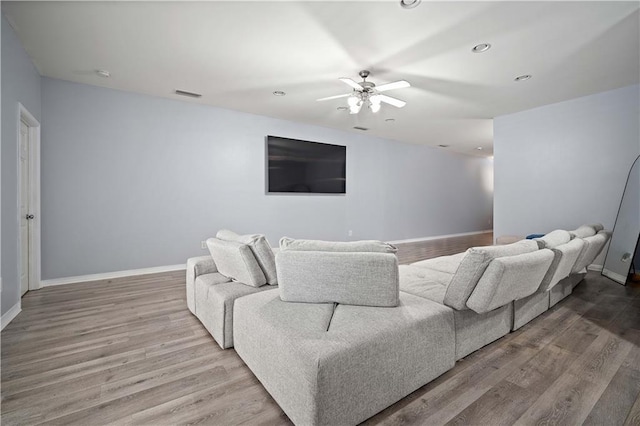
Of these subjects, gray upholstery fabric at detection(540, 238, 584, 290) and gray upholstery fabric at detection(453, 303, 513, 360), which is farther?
gray upholstery fabric at detection(540, 238, 584, 290)

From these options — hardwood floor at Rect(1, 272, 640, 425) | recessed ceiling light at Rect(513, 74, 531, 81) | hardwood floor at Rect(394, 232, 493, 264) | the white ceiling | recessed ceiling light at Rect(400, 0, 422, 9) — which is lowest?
hardwood floor at Rect(1, 272, 640, 425)

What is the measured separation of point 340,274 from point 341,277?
0.02m

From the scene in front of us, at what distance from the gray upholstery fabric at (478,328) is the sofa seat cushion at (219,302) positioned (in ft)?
4.53

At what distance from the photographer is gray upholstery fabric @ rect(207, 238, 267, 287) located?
2166 millimetres

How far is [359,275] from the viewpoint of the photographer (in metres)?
1.70

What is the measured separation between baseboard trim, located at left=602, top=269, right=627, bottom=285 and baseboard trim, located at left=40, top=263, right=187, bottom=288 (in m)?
6.04

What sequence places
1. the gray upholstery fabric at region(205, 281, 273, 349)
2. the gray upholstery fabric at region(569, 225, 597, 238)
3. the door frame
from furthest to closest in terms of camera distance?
the door frame, the gray upholstery fabric at region(569, 225, 597, 238), the gray upholstery fabric at region(205, 281, 273, 349)

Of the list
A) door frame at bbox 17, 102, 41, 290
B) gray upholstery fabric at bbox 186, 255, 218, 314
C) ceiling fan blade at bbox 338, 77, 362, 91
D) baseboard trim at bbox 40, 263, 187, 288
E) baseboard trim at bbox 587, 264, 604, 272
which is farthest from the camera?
baseboard trim at bbox 587, 264, 604, 272

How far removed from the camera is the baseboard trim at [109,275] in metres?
3.72

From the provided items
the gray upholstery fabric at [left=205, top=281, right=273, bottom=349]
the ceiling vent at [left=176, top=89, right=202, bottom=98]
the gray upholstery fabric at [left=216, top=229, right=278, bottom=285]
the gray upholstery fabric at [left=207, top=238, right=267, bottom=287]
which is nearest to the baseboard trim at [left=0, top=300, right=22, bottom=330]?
the gray upholstery fabric at [left=205, top=281, right=273, bottom=349]

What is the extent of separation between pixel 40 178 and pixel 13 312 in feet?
5.93

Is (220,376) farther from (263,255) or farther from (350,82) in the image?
(350,82)

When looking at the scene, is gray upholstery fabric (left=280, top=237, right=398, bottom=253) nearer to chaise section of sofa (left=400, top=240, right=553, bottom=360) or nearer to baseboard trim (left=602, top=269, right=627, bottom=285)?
chaise section of sofa (left=400, top=240, right=553, bottom=360)

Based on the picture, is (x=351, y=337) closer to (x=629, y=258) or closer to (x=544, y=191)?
(x=629, y=258)
